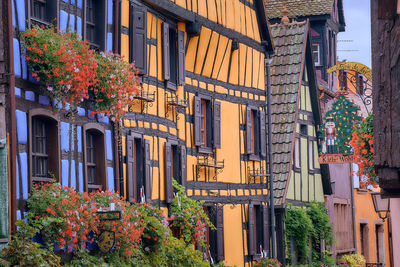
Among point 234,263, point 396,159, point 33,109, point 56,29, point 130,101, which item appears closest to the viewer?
point 396,159

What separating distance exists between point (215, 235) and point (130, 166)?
17.7 feet

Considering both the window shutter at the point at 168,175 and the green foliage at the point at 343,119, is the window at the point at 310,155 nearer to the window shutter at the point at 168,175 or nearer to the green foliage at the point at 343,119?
the green foliage at the point at 343,119

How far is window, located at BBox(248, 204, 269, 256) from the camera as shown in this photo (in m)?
24.5

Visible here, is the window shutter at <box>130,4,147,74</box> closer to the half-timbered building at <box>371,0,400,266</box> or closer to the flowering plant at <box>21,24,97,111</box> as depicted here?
the flowering plant at <box>21,24,97,111</box>

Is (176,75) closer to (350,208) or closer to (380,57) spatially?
(380,57)

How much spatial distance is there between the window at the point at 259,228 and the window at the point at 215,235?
2.03 metres

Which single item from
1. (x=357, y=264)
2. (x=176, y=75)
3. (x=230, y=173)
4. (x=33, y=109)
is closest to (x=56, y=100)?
(x=33, y=109)

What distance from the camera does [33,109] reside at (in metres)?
13.5

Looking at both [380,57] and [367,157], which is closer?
[380,57]

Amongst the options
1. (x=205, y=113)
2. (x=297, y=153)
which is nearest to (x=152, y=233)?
(x=205, y=113)

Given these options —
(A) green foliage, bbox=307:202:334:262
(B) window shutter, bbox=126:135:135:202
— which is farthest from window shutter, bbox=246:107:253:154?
(B) window shutter, bbox=126:135:135:202

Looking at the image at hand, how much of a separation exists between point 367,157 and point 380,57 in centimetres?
293

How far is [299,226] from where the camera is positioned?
28016mm

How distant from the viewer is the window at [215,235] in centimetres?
2212
